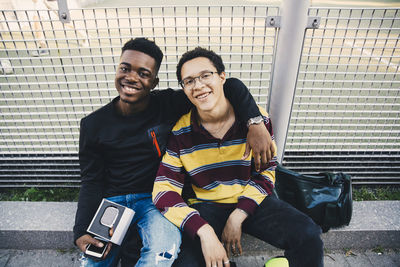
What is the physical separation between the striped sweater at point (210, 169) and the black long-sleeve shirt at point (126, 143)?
0.13m

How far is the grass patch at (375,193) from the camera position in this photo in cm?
265

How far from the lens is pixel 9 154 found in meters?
2.65

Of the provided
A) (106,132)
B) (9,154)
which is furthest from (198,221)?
(9,154)

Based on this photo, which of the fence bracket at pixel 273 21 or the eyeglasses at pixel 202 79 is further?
the fence bracket at pixel 273 21

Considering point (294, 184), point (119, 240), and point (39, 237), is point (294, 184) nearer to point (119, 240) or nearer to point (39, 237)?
point (119, 240)

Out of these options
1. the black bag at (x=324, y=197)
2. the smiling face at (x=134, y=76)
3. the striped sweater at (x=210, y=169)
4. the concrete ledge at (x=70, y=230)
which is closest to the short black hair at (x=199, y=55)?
the smiling face at (x=134, y=76)

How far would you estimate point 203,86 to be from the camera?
69.4 inches

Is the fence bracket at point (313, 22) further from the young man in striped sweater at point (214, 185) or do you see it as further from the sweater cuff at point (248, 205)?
the sweater cuff at point (248, 205)

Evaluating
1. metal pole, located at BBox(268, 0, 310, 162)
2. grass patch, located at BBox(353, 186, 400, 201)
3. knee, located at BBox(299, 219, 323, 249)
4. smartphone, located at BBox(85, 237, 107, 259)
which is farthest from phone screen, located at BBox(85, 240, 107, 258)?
grass patch, located at BBox(353, 186, 400, 201)

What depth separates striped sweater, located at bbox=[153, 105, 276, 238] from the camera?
6.07 feet

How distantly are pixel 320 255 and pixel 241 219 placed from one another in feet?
1.64

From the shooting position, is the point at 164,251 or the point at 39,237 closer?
the point at 164,251

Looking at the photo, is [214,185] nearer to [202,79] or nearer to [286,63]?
[202,79]

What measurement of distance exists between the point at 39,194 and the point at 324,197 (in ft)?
8.76
